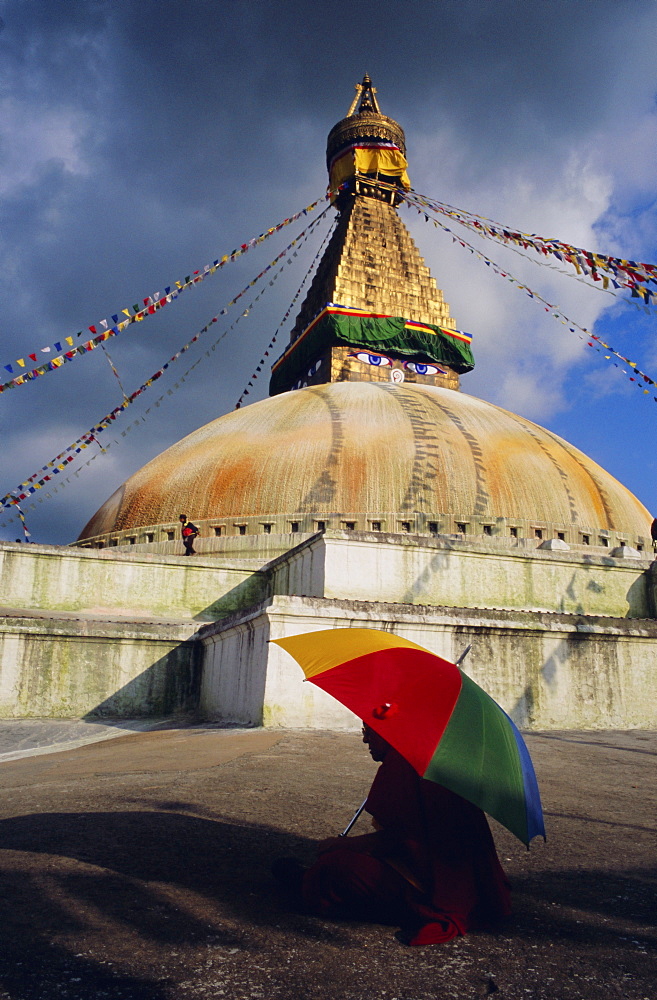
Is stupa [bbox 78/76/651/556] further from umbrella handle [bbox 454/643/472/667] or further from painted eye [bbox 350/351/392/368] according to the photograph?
umbrella handle [bbox 454/643/472/667]

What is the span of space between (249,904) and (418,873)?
68 centimetres


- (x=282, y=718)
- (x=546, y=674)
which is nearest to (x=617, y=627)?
(x=546, y=674)

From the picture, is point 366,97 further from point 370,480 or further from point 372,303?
point 370,480

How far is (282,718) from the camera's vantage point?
8.45 meters

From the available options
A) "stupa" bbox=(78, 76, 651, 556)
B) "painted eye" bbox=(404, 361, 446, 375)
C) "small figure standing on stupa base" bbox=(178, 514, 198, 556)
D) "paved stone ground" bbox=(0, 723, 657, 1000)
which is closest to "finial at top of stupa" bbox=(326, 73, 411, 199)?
"painted eye" bbox=(404, 361, 446, 375)

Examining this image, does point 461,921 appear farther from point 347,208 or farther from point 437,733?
point 347,208

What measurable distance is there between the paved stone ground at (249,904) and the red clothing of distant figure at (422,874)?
8 cm

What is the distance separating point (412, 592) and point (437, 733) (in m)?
9.89

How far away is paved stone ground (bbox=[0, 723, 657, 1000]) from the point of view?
2297mm

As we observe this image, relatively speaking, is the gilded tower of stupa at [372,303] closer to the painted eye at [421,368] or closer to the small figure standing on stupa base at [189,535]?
the painted eye at [421,368]

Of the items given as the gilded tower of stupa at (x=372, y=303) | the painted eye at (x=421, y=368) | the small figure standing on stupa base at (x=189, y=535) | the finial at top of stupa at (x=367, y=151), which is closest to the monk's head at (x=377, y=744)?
the small figure standing on stupa base at (x=189, y=535)

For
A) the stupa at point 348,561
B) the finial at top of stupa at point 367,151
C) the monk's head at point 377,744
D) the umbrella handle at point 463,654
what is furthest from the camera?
the finial at top of stupa at point 367,151

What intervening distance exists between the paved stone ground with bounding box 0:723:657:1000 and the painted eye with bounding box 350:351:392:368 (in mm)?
21068

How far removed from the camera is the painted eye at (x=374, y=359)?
2549 cm
